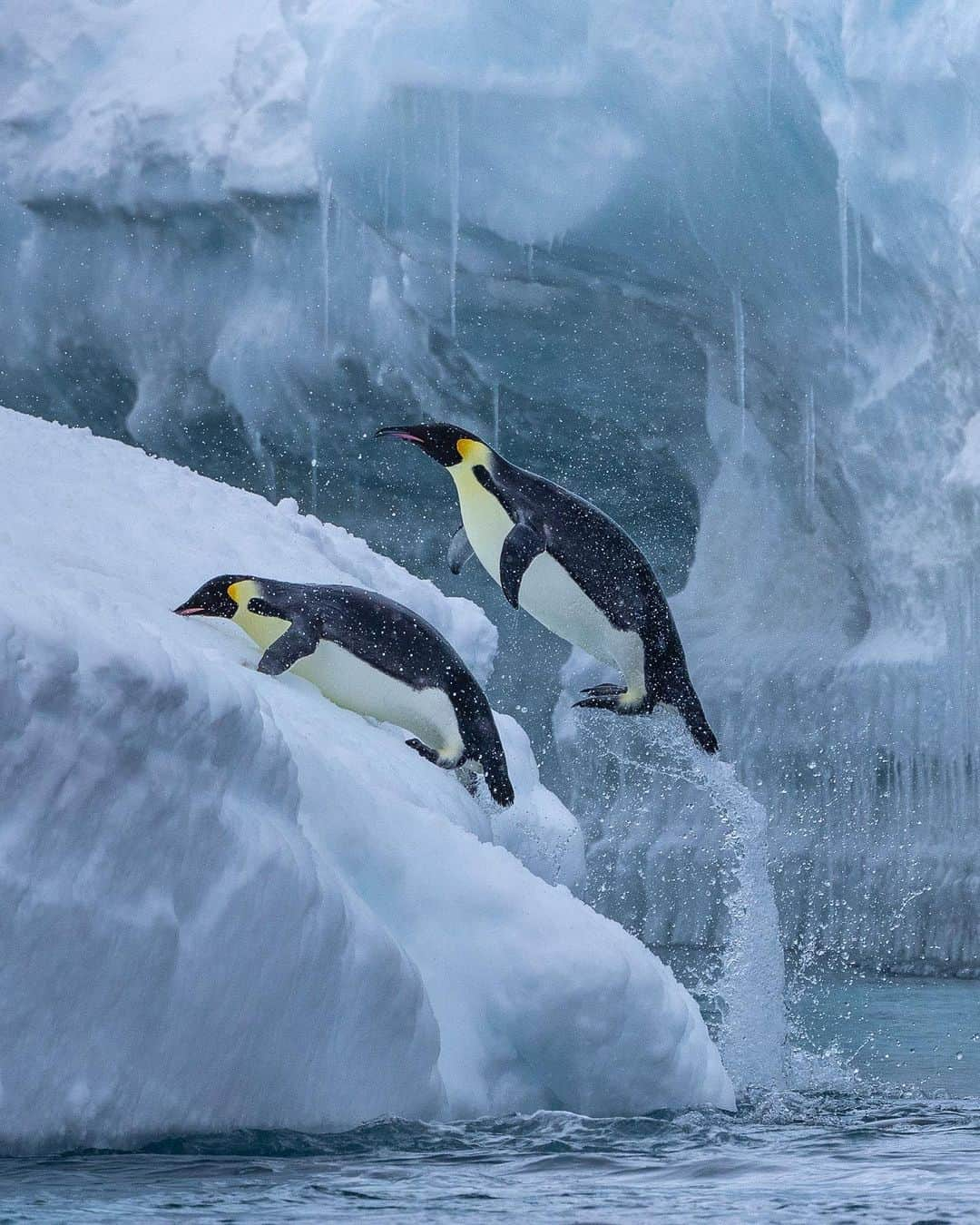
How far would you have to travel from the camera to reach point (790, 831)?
21922 mm

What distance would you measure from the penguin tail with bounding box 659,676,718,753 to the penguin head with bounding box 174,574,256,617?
160cm

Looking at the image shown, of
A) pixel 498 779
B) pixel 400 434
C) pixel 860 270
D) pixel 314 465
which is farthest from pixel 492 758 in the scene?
pixel 314 465

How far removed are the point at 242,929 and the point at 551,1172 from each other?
2.90 ft

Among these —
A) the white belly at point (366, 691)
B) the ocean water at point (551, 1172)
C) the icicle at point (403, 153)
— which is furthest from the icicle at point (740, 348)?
the ocean water at point (551, 1172)

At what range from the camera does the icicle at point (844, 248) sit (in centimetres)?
1528

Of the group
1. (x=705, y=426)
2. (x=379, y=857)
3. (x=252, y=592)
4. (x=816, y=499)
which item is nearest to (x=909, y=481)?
(x=816, y=499)

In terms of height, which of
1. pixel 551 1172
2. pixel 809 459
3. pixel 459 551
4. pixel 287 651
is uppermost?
pixel 809 459

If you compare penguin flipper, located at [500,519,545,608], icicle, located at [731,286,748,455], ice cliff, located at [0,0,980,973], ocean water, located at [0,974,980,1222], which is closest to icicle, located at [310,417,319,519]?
ice cliff, located at [0,0,980,973]

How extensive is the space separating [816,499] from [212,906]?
642 inches

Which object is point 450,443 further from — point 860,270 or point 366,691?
point 860,270

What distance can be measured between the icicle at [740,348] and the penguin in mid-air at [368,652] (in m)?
12.3

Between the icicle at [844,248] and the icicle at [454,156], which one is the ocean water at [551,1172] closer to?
the icicle at [844,248]

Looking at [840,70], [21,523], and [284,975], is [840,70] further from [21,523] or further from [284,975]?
[284,975]

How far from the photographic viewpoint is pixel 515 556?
17.5 feet
